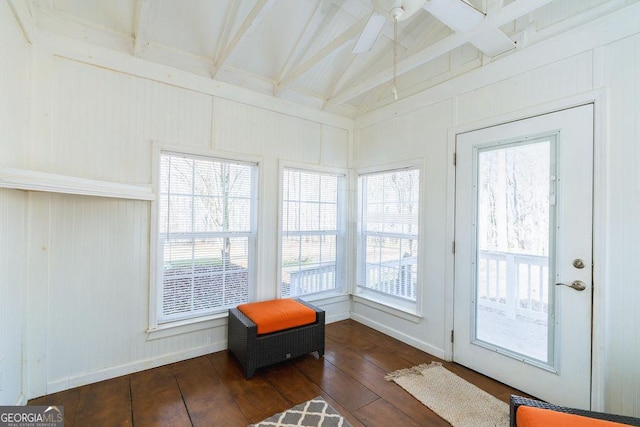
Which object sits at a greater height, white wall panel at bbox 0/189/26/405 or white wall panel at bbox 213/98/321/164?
white wall panel at bbox 213/98/321/164

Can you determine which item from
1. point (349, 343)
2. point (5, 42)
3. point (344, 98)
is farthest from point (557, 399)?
point (5, 42)

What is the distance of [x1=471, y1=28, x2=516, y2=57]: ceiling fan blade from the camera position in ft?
7.16

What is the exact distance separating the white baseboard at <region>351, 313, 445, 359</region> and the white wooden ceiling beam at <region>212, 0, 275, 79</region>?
3262 mm

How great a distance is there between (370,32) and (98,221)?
101 inches

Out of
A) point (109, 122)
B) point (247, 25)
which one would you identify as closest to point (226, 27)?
point (247, 25)

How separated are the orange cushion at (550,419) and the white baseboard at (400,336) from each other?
66.2 inches

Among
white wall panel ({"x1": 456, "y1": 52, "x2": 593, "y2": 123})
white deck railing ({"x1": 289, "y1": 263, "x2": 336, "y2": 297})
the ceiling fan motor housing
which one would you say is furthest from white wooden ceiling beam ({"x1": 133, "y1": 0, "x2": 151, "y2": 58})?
white wall panel ({"x1": 456, "y1": 52, "x2": 593, "y2": 123})

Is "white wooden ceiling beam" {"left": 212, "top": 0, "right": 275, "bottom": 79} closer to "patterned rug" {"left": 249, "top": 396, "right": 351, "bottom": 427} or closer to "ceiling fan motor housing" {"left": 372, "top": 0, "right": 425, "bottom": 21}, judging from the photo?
"ceiling fan motor housing" {"left": 372, "top": 0, "right": 425, "bottom": 21}

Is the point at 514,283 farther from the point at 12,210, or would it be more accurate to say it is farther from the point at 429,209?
the point at 12,210

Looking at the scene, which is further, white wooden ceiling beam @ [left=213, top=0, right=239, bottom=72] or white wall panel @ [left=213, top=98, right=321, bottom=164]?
white wall panel @ [left=213, top=98, right=321, bottom=164]

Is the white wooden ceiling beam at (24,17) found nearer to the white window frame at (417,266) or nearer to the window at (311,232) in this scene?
the window at (311,232)

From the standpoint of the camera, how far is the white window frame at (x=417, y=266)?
9.83ft

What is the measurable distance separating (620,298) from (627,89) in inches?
52.9

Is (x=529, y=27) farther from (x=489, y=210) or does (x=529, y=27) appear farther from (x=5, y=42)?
(x=5, y=42)
